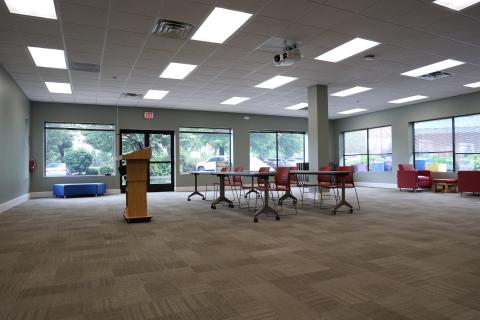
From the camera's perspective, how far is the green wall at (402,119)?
10695 mm

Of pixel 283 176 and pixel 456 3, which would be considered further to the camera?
pixel 283 176

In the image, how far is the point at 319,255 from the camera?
3348 millimetres

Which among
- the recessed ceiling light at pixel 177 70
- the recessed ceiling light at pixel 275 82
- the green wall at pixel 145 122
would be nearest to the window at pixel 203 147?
the green wall at pixel 145 122

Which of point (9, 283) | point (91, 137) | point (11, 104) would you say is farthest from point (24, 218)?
point (91, 137)

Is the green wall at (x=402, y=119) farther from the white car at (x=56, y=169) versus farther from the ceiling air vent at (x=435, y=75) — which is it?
the white car at (x=56, y=169)

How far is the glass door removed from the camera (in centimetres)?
1210

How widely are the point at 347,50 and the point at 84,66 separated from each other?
5573mm

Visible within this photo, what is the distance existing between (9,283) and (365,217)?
505 centimetres

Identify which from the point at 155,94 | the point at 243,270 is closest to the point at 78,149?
the point at 155,94

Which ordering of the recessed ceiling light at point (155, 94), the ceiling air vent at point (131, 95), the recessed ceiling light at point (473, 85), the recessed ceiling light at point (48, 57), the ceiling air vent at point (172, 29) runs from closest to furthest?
the ceiling air vent at point (172, 29)
the recessed ceiling light at point (48, 57)
the recessed ceiling light at point (473, 85)
the recessed ceiling light at point (155, 94)
the ceiling air vent at point (131, 95)

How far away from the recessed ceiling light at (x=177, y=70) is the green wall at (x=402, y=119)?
8760mm

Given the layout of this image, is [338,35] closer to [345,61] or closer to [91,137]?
[345,61]

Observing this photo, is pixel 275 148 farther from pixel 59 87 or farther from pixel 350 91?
pixel 59 87

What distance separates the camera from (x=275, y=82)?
8.92 meters
